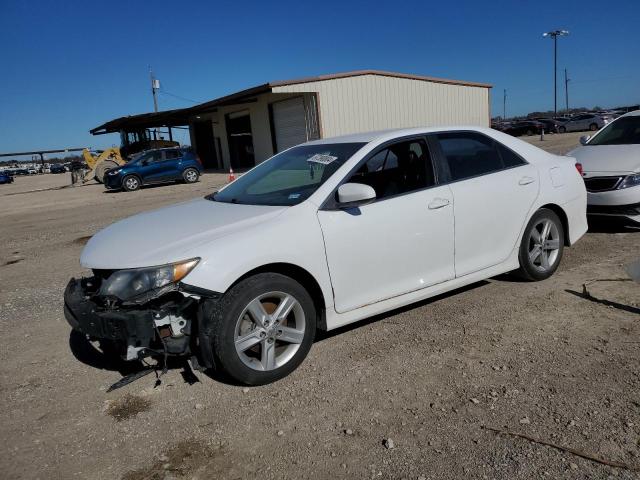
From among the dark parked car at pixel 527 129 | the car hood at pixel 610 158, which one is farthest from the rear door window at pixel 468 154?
the dark parked car at pixel 527 129

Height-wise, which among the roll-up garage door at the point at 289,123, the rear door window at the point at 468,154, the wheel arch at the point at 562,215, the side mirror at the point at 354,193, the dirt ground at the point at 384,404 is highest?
the roll-up garage door at the point at 289,123

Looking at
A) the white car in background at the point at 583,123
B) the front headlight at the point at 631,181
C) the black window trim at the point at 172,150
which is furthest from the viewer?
the white car in background at the point at 583,123

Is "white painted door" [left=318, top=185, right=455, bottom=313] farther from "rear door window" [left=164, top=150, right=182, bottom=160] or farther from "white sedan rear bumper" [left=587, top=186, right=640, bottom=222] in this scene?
"rear door window" [left=164, top=150, right=182, bottom=160]

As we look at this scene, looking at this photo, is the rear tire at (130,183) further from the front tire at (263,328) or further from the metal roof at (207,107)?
the front tire at (263,328)

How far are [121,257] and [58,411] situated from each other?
1.07 meters

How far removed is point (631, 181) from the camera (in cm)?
648

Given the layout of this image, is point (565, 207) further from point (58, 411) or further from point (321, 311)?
point (58, 411)

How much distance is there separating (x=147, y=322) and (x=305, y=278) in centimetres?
108

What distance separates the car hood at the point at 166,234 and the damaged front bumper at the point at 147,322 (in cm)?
24

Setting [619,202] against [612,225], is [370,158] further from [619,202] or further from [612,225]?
[612,225]

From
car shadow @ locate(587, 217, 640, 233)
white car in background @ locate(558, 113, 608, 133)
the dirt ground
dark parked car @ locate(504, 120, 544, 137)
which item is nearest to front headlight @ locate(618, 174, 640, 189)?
car shadow @ locate(587, 217, 640, 233)

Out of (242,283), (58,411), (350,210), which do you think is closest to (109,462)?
(58,411)

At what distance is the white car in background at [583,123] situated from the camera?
4512 centimetres

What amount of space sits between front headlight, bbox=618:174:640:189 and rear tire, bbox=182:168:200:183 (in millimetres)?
18264
